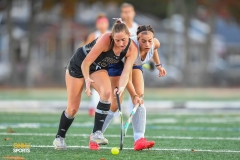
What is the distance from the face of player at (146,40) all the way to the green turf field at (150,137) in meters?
1.45

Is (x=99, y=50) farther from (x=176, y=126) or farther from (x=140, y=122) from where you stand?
(x=176, y=126)

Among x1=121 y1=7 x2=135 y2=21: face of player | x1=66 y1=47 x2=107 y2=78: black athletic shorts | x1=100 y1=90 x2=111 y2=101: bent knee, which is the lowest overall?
x1=100 y1=90 x2=111 y2=101: bent knee

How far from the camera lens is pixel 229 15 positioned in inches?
1906

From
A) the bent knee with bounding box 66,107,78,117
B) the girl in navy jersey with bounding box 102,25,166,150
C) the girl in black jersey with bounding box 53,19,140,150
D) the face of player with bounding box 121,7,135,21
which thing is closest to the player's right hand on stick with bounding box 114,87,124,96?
the girl in black jersey with bounding box 53,19,140,150

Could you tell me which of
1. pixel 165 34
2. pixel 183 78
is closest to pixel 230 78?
pixel 183 78

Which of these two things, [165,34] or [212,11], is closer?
[212,11]

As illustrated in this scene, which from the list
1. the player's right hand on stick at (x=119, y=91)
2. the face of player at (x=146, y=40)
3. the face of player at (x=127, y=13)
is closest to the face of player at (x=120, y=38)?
the face of player at (x=146, y=40)

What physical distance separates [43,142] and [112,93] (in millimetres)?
1470

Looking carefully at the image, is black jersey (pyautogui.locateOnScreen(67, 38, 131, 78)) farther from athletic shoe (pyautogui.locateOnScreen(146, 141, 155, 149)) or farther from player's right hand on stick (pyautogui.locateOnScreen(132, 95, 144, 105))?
athletic shoe (pyautogui.locateOnScreen(146, 141, 155, 149))

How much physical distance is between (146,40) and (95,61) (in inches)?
30.2

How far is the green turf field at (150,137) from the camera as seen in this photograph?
9383 millimetres

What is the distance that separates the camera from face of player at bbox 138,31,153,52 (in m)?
10.0

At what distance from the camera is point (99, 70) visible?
9.99 meters

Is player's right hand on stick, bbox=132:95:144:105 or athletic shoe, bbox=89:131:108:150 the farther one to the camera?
player's right hand on stick, bbox=132:95:144:105
